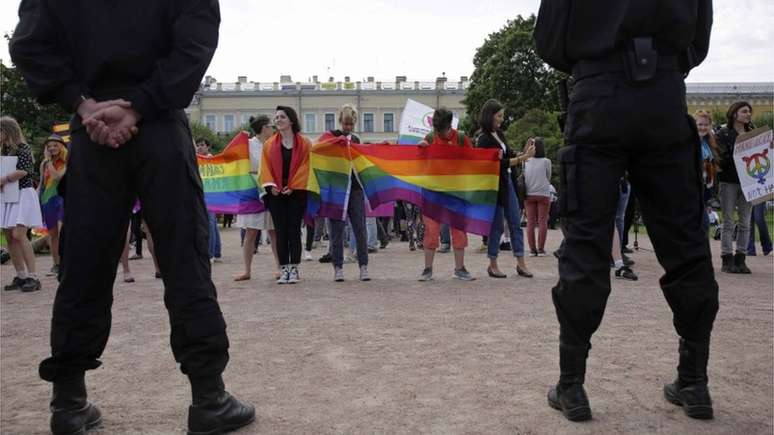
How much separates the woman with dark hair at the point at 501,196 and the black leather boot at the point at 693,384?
5701 mm

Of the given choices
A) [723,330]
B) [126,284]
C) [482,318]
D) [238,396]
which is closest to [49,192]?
[126,284]

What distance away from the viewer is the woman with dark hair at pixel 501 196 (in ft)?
30.5

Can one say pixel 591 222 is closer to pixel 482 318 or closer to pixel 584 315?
pixel 584 315

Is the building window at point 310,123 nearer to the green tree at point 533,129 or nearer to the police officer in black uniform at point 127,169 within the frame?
the green tree at point 533,129

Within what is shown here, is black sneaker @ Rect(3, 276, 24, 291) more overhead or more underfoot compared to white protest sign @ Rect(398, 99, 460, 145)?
more underfoot

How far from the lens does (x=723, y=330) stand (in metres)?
5.46

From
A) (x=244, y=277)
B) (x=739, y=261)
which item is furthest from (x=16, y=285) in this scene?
(x=739, y=261)

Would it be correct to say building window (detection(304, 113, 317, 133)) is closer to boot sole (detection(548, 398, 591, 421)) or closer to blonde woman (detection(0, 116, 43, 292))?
blonde woman (detection(0, 116, 43, 292))

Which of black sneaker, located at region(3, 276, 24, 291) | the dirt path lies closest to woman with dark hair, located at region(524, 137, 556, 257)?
the dirt path

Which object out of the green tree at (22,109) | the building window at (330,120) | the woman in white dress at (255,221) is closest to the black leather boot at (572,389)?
the woman in white dress at (255,221)

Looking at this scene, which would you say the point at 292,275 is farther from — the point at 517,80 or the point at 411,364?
the point at 517,80

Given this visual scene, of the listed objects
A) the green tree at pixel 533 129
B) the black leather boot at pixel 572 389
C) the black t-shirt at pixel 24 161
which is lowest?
the black leather boot at pixel 572 389

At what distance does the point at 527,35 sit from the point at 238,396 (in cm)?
5411

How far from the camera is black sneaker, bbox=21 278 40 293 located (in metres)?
8.88
